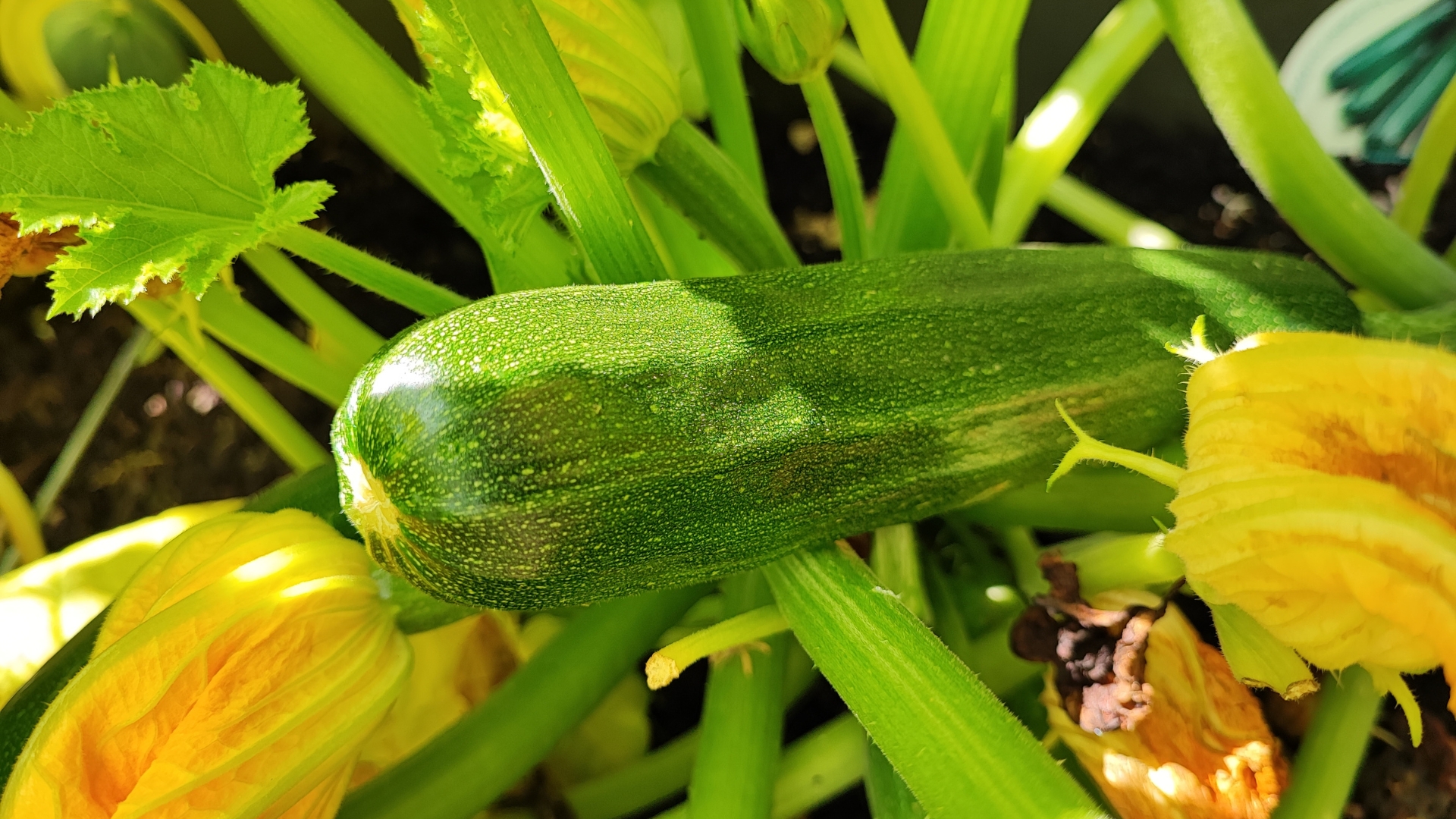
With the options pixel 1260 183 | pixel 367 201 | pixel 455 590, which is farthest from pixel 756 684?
pixel 367 201

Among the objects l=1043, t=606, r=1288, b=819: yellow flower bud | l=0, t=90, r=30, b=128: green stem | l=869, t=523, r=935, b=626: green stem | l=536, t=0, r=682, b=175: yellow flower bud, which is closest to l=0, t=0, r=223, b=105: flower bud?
l=0, t=90, r=30, b=128: green stem

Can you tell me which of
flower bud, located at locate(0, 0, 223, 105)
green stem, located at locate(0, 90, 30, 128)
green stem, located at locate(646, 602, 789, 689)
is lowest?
green stem, located at locate(646, 602, 789, 689)

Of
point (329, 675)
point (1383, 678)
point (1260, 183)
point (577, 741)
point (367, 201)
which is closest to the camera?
point (1383, 678)

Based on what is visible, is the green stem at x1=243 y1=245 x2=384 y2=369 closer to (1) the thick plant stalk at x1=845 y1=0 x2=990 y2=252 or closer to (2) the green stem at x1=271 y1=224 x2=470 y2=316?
(2) the green stem at x1=271 y1=224 x2=470 y2=316

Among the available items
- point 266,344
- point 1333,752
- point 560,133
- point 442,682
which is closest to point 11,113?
point 266,344

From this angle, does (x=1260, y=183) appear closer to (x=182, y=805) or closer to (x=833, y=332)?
(x=833, y=332)

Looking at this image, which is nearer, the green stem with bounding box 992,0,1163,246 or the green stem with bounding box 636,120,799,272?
the green stem with bounding box 636,120,799,272

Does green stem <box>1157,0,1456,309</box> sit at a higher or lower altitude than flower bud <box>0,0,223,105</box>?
lower
